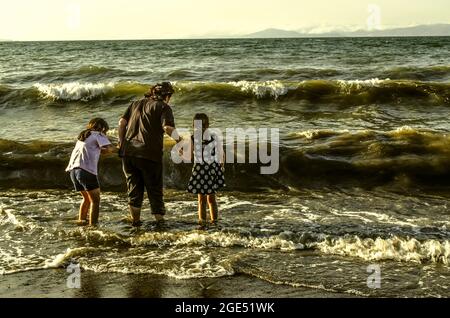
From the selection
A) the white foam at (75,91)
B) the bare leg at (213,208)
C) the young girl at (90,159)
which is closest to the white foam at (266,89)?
the white foam at (75,91)

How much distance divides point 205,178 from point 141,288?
2200 mm

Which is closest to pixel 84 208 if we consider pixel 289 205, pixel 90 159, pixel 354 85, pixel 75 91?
pixel 90 159

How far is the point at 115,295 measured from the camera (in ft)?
16.3

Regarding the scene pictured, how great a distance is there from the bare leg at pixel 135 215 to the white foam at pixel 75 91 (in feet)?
41.6

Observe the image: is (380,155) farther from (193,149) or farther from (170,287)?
(170,287)

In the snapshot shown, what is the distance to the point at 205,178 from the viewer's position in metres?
7.02

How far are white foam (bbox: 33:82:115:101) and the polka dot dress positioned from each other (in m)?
12.9

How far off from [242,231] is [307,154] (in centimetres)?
365

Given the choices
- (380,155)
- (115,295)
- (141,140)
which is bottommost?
(115,295)

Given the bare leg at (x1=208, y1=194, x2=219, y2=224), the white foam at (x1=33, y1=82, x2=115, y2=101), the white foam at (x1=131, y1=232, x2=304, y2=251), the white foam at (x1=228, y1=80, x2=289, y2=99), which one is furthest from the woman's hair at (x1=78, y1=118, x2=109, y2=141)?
the white foam at (x1=33, y1=82, x2=115, y2=101)

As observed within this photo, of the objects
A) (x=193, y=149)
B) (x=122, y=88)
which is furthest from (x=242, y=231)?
(x=122, y=88)

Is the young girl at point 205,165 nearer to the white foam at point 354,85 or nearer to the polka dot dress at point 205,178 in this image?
the polka dot dress at point 205,178

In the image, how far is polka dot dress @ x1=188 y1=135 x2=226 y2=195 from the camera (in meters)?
7.00

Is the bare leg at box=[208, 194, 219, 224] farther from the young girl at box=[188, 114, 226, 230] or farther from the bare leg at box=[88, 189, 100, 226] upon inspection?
the bare leg at box=[88, 189, 100, 226]
